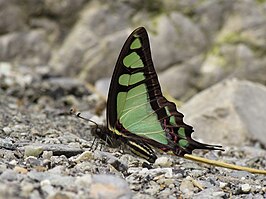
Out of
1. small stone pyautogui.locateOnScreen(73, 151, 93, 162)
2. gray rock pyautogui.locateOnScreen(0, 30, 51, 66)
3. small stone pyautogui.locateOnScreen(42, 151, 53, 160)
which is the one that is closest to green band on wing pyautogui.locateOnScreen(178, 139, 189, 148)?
small stone pyautogui.locateOnScreen(73, 151, 93, 162)

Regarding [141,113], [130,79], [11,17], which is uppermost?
[11,17]

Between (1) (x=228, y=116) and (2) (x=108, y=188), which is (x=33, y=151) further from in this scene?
(1) (x=228, y=116)

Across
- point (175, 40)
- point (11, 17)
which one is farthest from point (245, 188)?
point (11, 17)

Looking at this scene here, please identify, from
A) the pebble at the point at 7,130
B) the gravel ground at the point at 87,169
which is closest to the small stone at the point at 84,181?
the gravel ground at the point at 87,169

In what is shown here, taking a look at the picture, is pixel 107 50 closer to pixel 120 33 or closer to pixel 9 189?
pixel 120 33

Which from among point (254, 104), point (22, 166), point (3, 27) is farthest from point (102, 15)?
point (22, 166)

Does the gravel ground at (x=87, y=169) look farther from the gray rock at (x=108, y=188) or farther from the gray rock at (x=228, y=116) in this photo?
the gray rock at (x=228, y=116)
